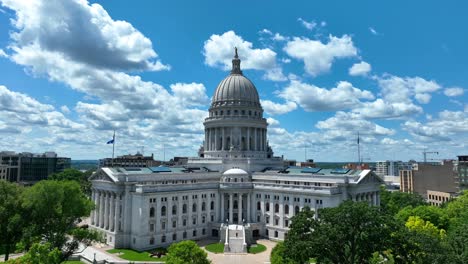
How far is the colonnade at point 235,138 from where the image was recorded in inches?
4626

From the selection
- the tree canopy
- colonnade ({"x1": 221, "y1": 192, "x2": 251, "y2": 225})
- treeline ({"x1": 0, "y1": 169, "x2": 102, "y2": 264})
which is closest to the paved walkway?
colonnade ({"x1": 221, "y1": 192, "x2": 251, "y2": 225})

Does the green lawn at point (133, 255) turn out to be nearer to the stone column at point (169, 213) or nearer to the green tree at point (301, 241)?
the stone column at point (169, 213)

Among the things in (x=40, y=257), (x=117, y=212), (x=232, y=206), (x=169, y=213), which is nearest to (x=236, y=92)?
(x=232, y=206)

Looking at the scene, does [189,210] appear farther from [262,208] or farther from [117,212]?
[262,208]

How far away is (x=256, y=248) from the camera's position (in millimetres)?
83250

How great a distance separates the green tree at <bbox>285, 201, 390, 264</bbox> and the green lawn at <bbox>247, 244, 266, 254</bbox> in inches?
1396

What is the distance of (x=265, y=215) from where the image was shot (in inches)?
3780

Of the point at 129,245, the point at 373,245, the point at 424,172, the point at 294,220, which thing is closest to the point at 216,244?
the point at 129,245

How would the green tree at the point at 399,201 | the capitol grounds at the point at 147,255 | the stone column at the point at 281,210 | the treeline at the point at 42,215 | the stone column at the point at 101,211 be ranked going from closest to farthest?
the treeline at the point at 42,215, the capitol grounds at the point at 147,255, the stone column at the point at 101,211, the stone column at the point at 281,210, the green tree at the point at 399,201

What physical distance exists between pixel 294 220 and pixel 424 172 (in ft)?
478

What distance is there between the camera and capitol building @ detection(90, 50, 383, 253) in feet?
276

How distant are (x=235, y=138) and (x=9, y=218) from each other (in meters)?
67.5

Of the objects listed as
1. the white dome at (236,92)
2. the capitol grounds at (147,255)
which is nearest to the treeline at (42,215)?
the capitol grounds at (147,255)

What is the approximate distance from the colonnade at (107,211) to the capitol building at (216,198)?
23cm
